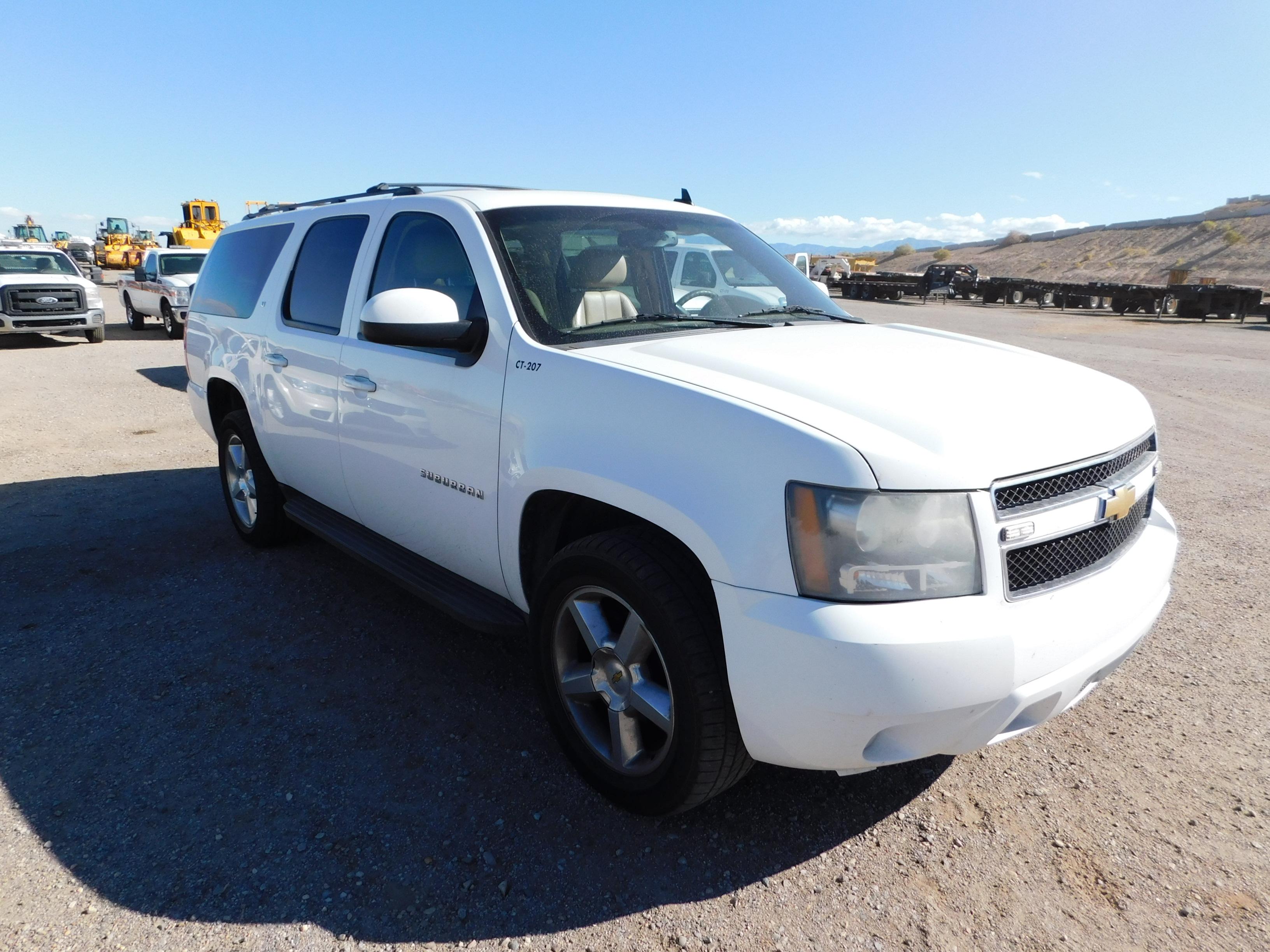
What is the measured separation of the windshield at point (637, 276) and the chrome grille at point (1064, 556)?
142 cm

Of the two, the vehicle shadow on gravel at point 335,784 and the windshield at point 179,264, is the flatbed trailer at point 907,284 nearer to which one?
the windshield at point 179,264

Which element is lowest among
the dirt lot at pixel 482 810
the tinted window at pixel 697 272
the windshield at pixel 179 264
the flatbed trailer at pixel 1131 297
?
the flatbed trailer at pixel 1131 297

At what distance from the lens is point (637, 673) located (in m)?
2.48

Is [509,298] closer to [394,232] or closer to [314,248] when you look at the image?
[394,232]

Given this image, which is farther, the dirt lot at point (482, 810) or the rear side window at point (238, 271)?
the rear side window at point (238, 271)

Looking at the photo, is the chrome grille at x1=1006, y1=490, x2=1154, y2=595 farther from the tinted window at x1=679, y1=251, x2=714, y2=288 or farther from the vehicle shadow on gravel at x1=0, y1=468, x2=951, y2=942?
the tinted window at x1=679, y1=251, x2=714, y2=288

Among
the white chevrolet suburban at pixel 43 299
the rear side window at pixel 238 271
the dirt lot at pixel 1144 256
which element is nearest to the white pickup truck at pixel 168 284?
the white chevrolet suburban at pixel 43 299

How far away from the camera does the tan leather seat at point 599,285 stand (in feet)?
9.91

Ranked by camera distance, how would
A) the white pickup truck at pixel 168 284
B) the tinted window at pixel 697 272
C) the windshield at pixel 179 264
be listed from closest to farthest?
1. the tinted window at pixel 697 272
2. the white pickup truck at pixel 168 284
3. the windshield at pixel 179 264

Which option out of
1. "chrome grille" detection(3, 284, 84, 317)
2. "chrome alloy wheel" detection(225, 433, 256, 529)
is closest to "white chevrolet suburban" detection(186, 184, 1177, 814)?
"chrome alloy wheel" detection(225, 433, 256, 529)

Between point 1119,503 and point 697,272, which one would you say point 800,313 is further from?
point 1119,503

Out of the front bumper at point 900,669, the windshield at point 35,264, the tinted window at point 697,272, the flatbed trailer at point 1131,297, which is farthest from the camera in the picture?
the flatbed trailer at point 1131,297

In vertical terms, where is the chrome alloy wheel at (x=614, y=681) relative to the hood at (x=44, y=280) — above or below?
below

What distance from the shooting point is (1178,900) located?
2.30 metres
